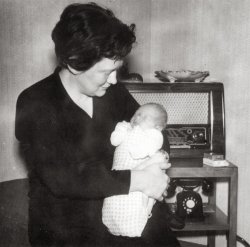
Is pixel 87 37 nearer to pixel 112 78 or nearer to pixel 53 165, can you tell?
pixel 112 78

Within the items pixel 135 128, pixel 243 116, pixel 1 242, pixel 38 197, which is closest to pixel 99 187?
pixel 38 197

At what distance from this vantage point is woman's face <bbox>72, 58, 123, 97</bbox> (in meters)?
1.43

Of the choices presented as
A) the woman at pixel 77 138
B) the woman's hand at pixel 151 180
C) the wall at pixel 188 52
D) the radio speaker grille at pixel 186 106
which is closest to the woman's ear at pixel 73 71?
the woman at pixel 77 138

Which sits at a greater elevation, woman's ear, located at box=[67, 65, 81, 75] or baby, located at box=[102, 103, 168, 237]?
woman's ear, located at box=[67, 65, 81, 75]

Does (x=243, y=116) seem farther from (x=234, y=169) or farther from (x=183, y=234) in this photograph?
(x=183, y=234)

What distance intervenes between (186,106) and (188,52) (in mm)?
496

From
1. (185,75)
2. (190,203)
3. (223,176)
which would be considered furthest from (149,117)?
(190,203)

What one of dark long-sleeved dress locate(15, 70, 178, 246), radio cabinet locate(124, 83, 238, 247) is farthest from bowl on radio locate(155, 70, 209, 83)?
dark long-sleeved dress locate(15, 70, 178, 246)

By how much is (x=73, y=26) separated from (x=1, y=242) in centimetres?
111

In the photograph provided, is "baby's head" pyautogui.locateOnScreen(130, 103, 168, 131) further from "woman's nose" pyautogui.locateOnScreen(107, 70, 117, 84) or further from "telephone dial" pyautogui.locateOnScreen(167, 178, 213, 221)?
"telephone dial" pyautogui.locateOnScreen(167, 178, 213, 221)

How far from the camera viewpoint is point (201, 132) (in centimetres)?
254

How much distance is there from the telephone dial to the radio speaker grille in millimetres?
439

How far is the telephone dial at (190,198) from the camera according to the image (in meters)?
2.54

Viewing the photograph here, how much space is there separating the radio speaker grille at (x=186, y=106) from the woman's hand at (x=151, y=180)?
42.4 inches
